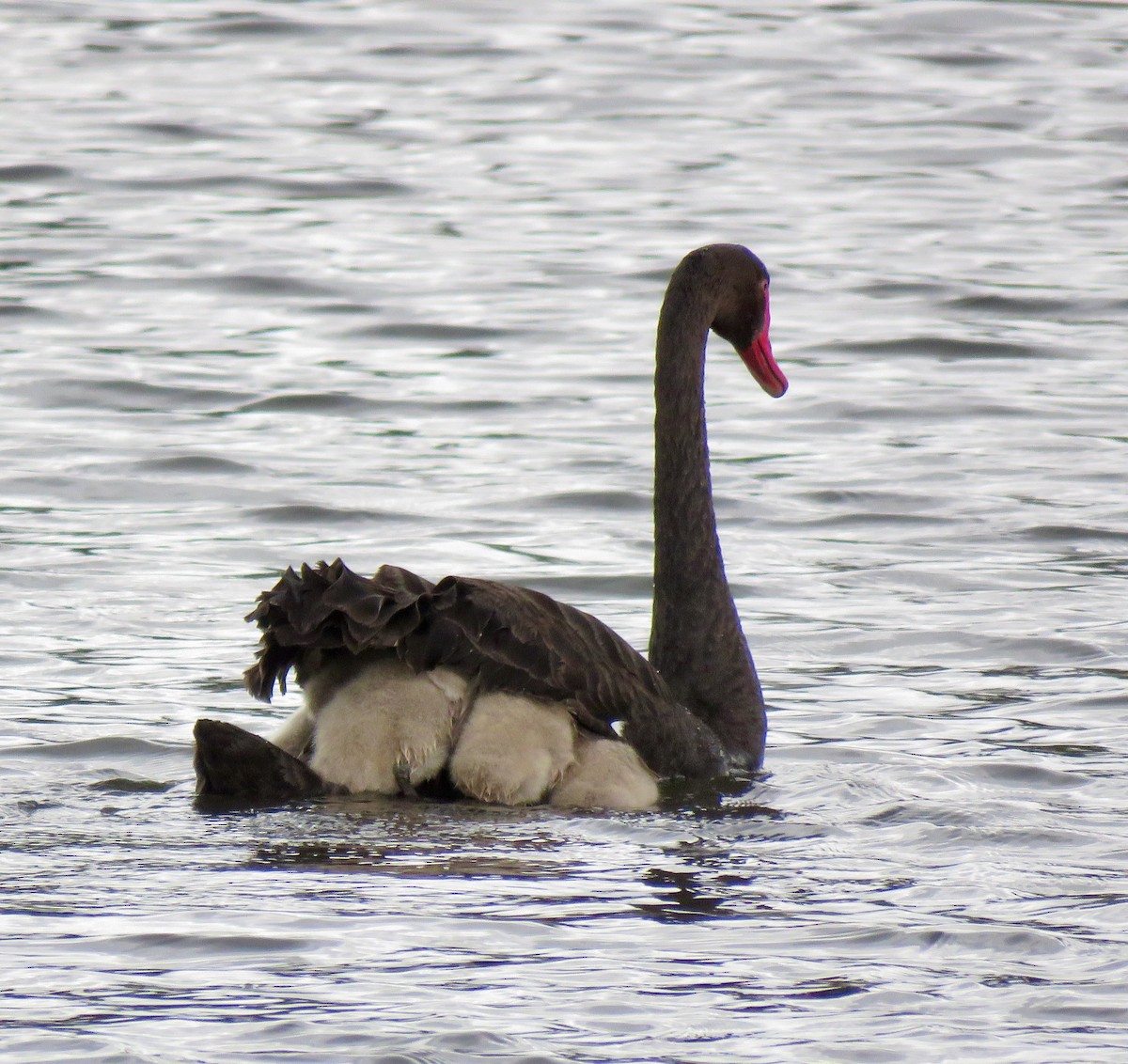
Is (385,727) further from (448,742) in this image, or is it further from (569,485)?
(569,485)

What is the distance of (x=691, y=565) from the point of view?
26.4ft

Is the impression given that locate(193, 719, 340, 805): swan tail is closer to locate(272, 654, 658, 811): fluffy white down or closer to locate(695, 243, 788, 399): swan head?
locate(272, 654, 658, 811): fluffy white down

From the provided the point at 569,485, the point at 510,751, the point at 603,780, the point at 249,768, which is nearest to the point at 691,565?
the point at 603,780

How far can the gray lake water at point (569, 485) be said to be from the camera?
558cm

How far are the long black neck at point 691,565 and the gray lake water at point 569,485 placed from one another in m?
0.32

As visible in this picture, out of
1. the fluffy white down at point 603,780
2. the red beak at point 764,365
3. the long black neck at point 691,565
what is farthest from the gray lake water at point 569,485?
the red beak at point 764,365

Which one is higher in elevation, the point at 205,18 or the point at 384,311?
the point at 205,18

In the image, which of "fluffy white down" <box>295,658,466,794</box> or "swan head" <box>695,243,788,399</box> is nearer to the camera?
"fluffy white down" <box>295,658,466,794</box>

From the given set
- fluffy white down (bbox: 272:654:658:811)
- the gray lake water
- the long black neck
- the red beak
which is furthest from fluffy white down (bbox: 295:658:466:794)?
the red beak

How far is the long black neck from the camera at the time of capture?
25.8 ft

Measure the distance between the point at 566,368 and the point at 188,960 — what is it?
31.9 ft

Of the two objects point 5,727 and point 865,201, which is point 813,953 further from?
point 865,201

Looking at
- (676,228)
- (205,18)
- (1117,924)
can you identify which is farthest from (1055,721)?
(205,18)

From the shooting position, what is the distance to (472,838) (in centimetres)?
657
